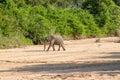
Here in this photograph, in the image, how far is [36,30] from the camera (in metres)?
44.5

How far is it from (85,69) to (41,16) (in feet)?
90.1

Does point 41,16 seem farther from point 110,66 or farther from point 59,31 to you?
point 110,66

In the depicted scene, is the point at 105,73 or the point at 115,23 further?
the point at 115,23

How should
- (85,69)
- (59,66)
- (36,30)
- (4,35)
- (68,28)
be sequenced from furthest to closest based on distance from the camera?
(68,28)
(36,30)
(4,35)
(59,66)
(85,69)

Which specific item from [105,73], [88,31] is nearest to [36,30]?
[88,31]

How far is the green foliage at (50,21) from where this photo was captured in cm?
4219

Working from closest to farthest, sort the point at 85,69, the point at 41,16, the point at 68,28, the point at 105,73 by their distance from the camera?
the point at 105,73 < the point at 85,69 < the point at 41,16 < the point at 68,28

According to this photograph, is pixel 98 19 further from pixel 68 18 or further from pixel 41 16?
pixel 41 16

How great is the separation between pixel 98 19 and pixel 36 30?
14.4 m

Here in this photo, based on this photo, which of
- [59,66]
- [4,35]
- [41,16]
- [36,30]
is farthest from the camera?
[41,16]

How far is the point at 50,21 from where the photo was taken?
49281 mm

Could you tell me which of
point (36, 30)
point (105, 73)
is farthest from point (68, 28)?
point (105, 73)

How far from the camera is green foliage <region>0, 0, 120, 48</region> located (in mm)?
42188

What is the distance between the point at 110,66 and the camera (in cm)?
2114
